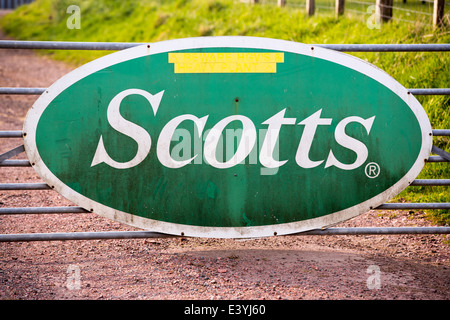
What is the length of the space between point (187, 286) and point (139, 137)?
3.37 feet

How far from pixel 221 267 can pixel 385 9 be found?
6.03 m

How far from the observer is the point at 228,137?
3523 millimetres

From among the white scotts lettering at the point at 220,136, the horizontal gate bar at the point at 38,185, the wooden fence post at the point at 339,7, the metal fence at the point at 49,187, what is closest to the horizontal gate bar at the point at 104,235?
the metal fence at the point at 49,187

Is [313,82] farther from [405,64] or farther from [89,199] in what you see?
[405,64]

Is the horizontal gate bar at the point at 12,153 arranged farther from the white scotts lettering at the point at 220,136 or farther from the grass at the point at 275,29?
the grass at the point at 275,29

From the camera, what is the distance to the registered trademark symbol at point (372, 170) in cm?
361

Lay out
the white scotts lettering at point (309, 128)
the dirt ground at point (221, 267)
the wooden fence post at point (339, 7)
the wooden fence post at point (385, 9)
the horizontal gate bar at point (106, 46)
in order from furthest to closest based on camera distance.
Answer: the wooden fence post at point (339, 7) < the wooden fence post at point (385, 9) < the white scotts lettering at point (309, 128) < the horizontal gate bar at point (106, 46) < the dirt ground at point (221, 267)

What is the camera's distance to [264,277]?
3545 millimetres

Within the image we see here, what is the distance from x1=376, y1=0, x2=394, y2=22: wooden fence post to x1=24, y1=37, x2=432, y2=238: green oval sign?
5.18m

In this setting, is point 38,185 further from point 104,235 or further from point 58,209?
point 104,235

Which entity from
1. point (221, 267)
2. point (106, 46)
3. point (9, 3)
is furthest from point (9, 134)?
point (9, 3)

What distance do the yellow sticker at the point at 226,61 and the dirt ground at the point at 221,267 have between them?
1.36m

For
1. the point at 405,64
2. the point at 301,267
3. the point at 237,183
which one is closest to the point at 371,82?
the point at 237,183

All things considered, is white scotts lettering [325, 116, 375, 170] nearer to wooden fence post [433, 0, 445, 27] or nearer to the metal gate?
wooden fence post [433, 0, 445, 27]
